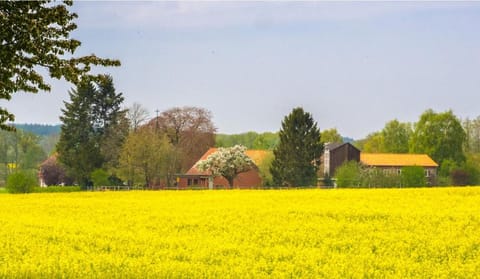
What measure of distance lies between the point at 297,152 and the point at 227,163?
9.40m

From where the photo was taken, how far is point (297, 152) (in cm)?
9131

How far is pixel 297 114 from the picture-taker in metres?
94.4

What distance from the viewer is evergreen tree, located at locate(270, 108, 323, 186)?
90312mm

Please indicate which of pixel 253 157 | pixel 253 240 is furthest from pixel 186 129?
pixel 253 240

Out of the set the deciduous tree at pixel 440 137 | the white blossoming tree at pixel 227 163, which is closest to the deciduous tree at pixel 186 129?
the white blossoming tree at pixel 227 163

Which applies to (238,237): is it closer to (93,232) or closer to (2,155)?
(93,232)

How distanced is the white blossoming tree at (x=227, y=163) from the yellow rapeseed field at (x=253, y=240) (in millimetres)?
55310

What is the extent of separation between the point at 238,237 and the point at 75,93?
71.9 metres

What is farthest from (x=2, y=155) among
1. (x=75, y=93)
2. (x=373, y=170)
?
(x=373, y=170)

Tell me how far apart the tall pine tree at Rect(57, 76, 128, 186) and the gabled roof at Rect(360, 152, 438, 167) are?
3640cm

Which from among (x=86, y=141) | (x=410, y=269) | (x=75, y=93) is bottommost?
(x=410, y=269)

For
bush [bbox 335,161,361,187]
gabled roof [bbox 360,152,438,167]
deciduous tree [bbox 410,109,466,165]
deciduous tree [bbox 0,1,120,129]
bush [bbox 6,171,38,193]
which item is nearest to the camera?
deciduous tree [bbox 0,1,120,129]

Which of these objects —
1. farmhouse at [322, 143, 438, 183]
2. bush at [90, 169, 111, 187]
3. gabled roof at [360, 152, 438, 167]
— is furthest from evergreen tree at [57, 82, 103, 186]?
gabled roof at [360, 152, 438, 167]

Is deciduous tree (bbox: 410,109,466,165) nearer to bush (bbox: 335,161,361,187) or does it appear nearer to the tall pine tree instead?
bush (bbox: 335,161,361,187)
